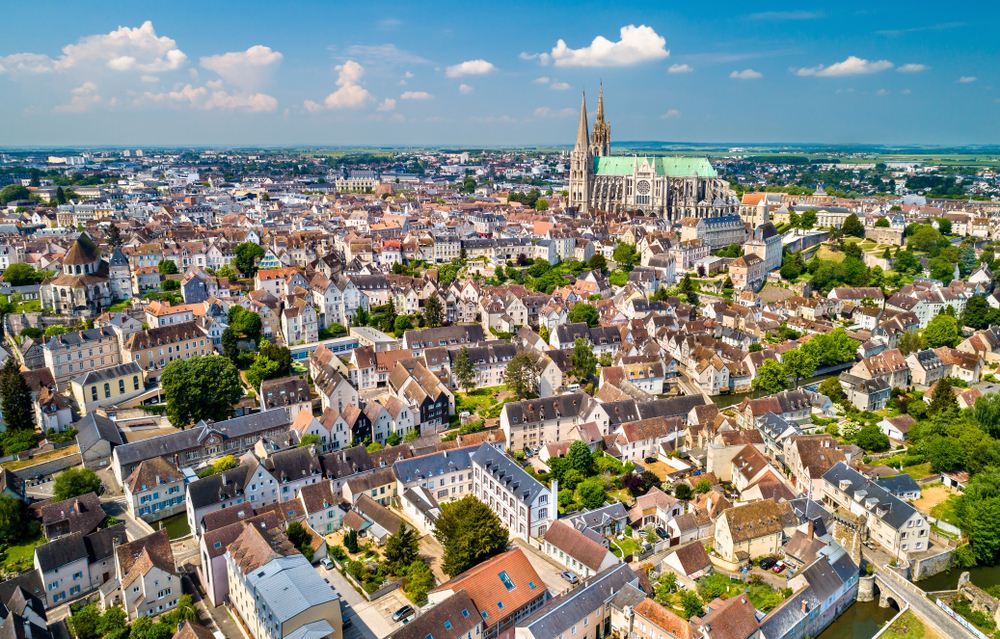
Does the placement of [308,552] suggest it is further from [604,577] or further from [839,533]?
[839,533]

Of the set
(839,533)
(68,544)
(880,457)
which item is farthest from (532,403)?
(68,544)

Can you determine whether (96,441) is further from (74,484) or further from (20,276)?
(20,276)

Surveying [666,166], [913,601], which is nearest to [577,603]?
[913,601]

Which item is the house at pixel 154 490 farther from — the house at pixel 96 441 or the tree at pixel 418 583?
the tree at pixel 418 583

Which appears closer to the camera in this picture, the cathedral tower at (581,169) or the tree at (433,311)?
the tree at (433,311)

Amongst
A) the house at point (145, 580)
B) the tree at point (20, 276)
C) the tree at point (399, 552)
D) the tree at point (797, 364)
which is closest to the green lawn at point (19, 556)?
the house at point (145, 580)

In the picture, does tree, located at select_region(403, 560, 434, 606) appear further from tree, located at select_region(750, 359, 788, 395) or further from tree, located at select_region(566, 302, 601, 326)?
tree, located at select_region(566, 302, 601, 326)
